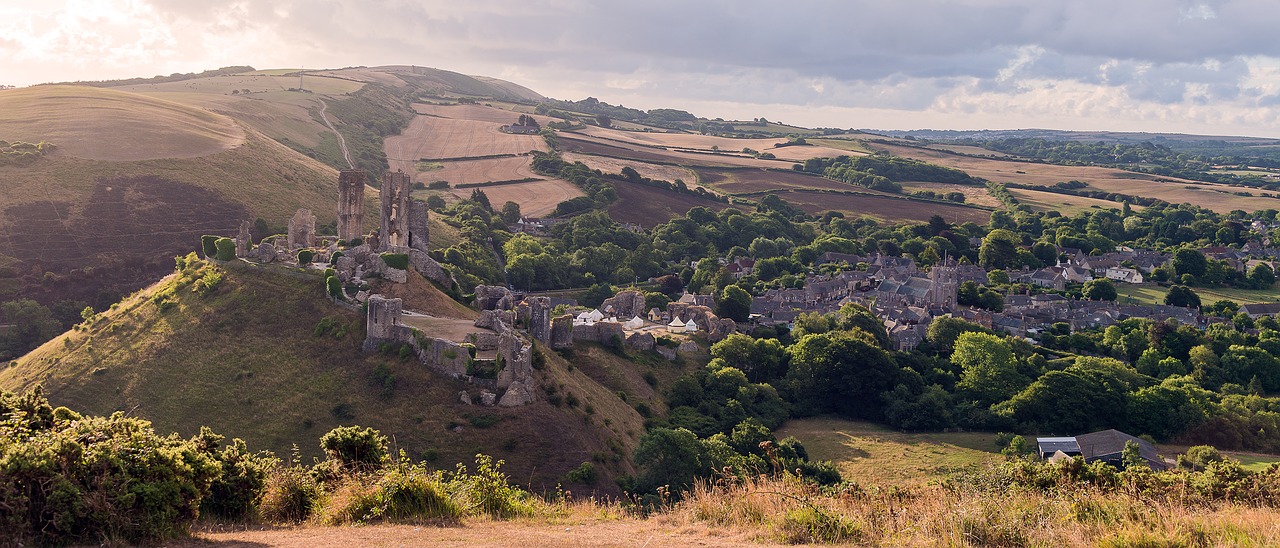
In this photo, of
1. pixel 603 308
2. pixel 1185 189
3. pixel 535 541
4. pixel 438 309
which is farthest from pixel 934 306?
pixel 1185 189

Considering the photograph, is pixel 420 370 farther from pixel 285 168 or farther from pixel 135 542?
pixel 285 168

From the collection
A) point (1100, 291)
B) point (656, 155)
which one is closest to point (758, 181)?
point (656, 155)

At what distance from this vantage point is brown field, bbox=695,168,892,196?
146 meters

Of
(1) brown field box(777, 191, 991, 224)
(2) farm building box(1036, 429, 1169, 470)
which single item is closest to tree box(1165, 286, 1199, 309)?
(2) farm building box(1036, 429, 1169, 470)

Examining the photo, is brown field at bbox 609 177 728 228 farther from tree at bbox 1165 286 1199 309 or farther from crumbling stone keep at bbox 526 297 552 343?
crumbling stone keep at bbox 526 297 552 343

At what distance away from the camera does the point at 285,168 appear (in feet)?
288

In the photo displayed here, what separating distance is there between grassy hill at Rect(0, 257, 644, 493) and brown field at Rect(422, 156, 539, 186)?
256ft

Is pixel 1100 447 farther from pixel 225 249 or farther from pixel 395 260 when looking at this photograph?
pixel 225 249

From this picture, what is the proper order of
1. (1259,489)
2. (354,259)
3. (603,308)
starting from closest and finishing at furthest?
1. (1259,489)
2. (354,259)
3. (603,308)

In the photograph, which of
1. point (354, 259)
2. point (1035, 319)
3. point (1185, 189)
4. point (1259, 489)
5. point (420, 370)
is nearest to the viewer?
point (1259, 489)

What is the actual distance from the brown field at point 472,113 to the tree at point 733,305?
111 metres

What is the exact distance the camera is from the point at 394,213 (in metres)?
47.2

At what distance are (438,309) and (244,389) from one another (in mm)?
8705

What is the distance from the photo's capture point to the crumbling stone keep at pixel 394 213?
46.6 metres
